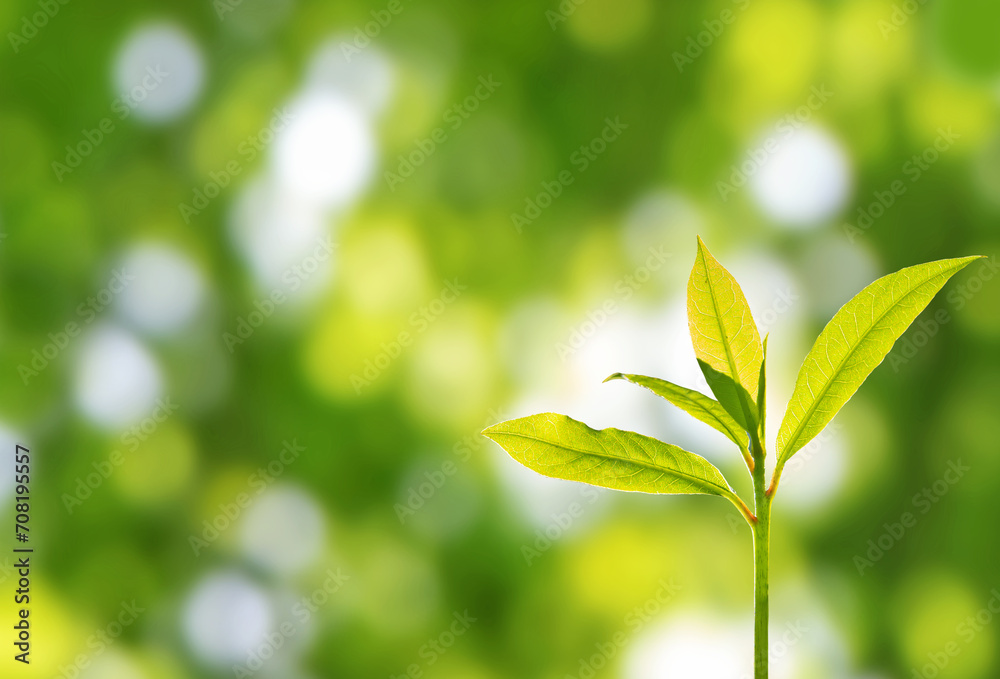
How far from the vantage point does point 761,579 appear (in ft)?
1.38

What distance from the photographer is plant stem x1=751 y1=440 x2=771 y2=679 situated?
1.34 ft

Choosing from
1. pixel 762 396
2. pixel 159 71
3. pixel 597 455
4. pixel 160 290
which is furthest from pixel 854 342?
pixel 159 71

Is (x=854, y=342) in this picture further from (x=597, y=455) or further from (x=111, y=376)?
(x=111, y=376)

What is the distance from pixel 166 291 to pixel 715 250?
1422mm

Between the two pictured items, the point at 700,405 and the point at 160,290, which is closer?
the point at 700,405

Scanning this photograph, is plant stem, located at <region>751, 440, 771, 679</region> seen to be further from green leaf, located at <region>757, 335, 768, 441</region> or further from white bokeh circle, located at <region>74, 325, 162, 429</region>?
white bokeh circle, located at <region>74, 325, 162, 429</region>

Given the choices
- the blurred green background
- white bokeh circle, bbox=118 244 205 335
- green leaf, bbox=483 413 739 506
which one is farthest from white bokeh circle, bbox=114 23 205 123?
green leaf, bbox=483 413 739 506

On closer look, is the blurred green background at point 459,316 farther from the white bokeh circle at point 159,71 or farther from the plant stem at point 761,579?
the plant stem at point 761,579

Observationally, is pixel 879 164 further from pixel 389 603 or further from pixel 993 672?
pixel 389 603

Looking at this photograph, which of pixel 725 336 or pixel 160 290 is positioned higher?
pixel 160 290

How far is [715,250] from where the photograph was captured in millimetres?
1981

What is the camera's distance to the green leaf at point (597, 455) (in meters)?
0.49

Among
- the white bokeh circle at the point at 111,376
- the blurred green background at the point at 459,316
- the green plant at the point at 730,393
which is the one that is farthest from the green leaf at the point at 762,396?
the white bokeh circle at the point at 111,376

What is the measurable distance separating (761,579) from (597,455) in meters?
0.12
